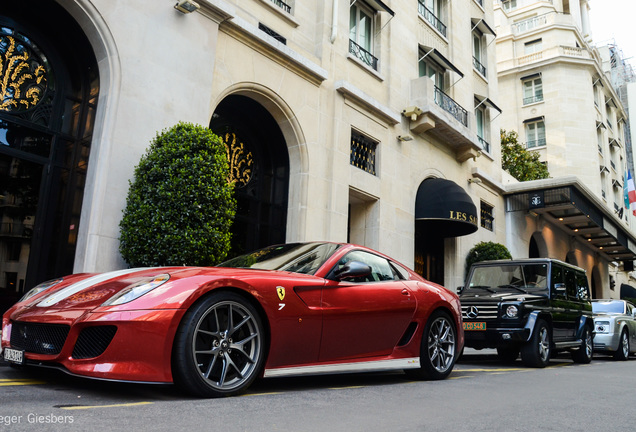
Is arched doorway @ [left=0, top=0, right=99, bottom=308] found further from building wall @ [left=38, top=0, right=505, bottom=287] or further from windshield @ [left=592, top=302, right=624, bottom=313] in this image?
windshield @ [left=592, top=302, right=624, bottom=313]

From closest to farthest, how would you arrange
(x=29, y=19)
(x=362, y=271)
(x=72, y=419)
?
(x=72, y=419) < (x=362, y=271) < (x=29, y=19)

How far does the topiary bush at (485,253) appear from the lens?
60.5ft

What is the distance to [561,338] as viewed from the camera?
919cm

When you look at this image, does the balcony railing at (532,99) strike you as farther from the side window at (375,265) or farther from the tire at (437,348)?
the side window at (375,265)

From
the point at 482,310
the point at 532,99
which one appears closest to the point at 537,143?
the point at 532,99

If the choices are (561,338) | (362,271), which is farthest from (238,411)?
(561,338)

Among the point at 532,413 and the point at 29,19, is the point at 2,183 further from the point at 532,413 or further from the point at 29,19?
the point at 532,413

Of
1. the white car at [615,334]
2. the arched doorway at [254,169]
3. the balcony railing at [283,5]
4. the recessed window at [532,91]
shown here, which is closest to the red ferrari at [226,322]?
the arched doorway at [254,169]

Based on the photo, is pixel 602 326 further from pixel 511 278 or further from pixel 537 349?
pixel 537 349

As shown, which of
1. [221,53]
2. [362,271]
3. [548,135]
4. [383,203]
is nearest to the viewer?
[362,271]

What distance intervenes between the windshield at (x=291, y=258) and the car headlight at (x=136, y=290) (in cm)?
118

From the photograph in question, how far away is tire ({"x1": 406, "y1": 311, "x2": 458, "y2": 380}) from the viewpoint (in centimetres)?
545

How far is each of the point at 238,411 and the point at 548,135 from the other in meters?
37.9

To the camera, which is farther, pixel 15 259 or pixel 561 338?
pixel 561 338
